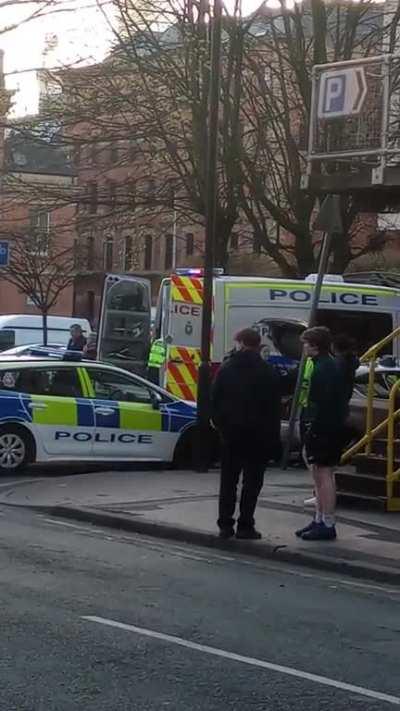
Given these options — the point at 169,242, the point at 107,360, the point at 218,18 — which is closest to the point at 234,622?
the point at 218,18

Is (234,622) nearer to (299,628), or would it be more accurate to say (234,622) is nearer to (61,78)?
(299,628)

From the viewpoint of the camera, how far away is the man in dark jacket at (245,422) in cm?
1127

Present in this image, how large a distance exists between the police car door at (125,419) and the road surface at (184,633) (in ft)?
18.0

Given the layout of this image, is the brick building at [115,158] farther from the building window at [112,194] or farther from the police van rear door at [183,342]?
the police van rear door at [183,342]

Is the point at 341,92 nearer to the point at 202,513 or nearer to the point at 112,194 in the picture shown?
the point at 202,513

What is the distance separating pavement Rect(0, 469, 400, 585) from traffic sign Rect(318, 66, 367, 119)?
408 centimetres

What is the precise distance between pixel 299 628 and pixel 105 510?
534cm

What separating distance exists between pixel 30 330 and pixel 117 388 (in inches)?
815

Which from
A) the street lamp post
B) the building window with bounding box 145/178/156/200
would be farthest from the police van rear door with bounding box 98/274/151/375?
the street lamp post

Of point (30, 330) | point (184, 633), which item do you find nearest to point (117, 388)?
point (184, 633)

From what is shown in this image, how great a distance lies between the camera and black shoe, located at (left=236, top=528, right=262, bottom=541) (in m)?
11.4

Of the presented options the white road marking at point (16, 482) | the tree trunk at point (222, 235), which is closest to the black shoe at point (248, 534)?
the white road marking at point (16, 482)

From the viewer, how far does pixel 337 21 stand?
24.9 metres

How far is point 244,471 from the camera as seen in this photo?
456 inches
